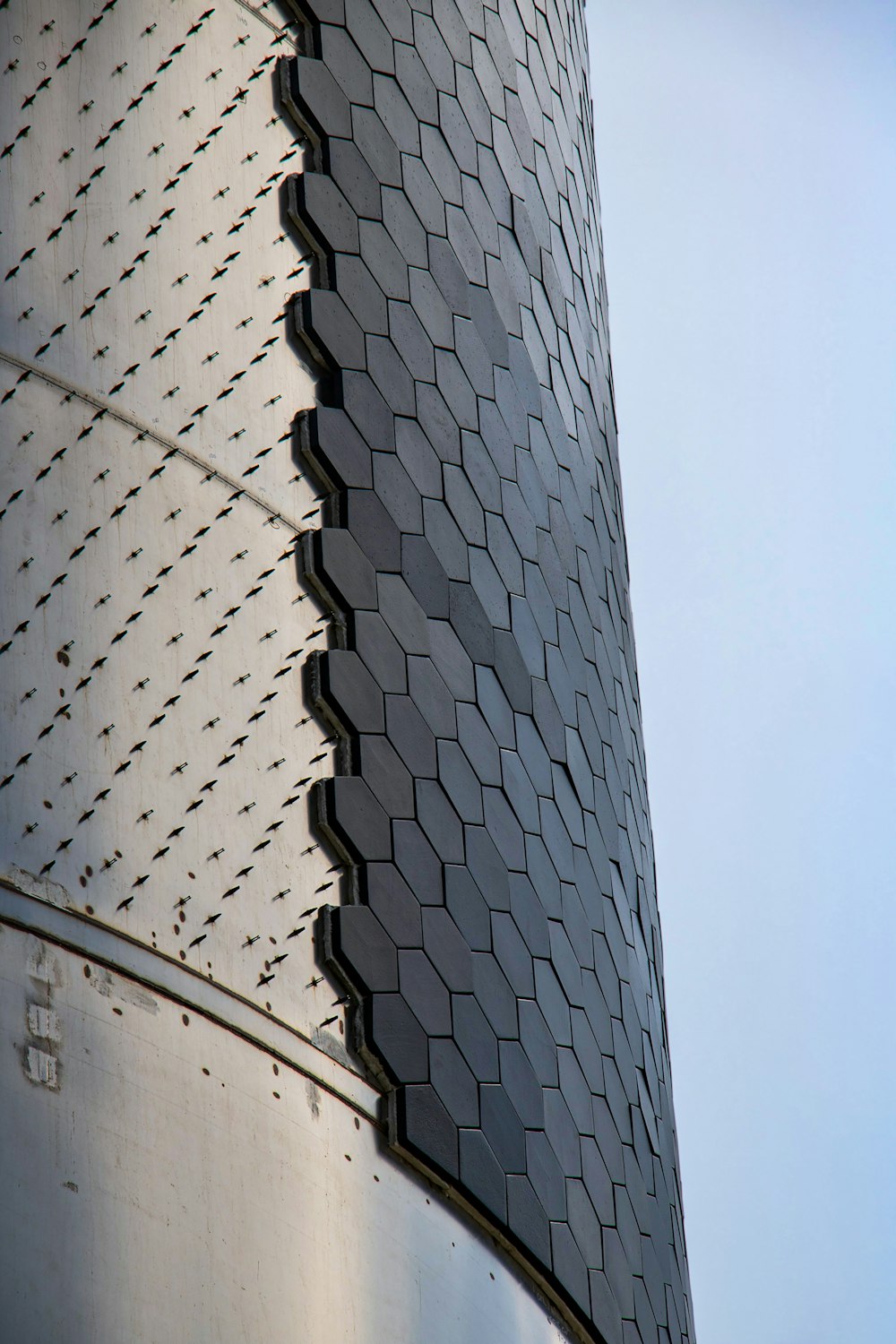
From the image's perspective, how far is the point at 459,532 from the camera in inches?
195

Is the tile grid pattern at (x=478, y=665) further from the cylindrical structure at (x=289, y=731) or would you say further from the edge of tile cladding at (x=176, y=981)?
the edge of tile cladding at (x=176, y=981)

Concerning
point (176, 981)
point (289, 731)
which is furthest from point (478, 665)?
point (176, 981)

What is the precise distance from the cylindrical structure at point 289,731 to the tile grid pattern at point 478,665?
18mm

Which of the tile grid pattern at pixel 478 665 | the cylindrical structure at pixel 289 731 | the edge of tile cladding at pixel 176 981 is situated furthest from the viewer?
the tile grid pattern at pixel 478 665

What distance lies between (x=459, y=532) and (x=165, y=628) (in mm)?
1520

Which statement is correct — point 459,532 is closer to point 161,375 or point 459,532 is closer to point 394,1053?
point 161,375

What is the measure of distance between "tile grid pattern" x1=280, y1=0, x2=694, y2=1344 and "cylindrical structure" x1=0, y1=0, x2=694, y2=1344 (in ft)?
0.06

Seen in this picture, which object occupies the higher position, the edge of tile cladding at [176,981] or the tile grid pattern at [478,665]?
the tile grid pattern at [478,665]

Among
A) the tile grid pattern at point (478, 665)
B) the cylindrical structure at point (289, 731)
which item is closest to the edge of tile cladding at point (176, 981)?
the cylindrical structure at point (289, 731)

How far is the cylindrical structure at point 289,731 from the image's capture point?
318 centimetres

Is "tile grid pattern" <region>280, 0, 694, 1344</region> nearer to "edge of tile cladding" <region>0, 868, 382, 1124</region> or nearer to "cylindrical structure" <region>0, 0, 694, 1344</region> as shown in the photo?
"cylindrical structure" <region>0, 0, 694, 1344</region>

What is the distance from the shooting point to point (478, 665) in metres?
4.89

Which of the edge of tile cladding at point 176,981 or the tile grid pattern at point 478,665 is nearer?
the edge of tile cladding at point 176,981

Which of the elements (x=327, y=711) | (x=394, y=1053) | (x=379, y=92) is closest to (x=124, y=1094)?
(x=394, y=1053)
